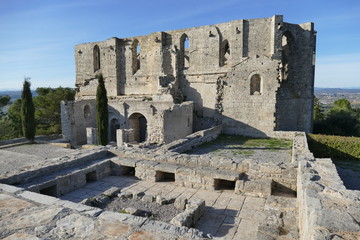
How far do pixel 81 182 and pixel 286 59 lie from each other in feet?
60.9

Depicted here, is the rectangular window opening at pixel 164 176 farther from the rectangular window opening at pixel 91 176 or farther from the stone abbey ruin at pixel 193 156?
the rectangular window opening at pixel 91 176


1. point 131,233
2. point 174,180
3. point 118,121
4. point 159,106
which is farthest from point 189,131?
point 131,233

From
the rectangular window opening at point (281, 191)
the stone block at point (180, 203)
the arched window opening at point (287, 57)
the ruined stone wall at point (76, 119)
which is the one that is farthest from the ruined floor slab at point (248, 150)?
the ruined stone wall at point (76, 119)

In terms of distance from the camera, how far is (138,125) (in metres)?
22.8

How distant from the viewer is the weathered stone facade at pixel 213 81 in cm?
1681

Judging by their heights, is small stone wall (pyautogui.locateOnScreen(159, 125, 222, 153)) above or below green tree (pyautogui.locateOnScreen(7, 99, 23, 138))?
above

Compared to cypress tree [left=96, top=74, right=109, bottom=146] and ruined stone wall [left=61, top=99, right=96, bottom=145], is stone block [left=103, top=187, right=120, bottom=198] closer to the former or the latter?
cypress tree [left=96, top=74, right=109, bottom=146]

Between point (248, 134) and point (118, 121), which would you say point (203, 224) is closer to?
point (248, 134)

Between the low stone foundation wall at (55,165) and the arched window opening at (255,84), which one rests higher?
the arched window opening at (255,84)

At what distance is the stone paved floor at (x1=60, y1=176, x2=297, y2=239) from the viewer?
4.53 metres

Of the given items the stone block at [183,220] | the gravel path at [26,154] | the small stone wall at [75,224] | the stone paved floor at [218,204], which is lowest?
the gravel path at [26,154]

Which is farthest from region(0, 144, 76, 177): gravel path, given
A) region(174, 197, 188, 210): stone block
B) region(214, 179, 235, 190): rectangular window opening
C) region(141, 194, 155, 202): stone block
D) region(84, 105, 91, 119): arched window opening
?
region(174, 197, 188, 210): stone block

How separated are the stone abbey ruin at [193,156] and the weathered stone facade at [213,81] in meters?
0.08

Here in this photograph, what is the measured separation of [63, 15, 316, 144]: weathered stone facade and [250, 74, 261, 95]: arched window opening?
0.07 meters
